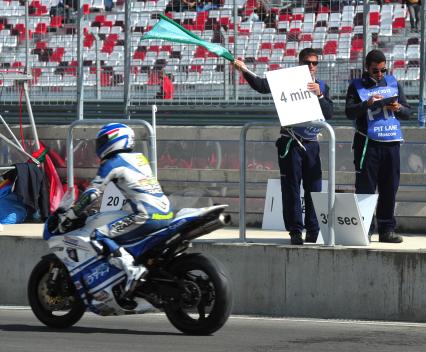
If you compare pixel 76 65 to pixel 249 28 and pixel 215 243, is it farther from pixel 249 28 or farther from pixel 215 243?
pixel 215 243

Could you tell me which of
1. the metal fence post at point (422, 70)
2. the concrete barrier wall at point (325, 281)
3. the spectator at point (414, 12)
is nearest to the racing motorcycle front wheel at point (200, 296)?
the concrete barrier wall at point (325, 281)

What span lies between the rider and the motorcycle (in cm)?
8

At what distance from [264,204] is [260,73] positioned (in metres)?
3.24

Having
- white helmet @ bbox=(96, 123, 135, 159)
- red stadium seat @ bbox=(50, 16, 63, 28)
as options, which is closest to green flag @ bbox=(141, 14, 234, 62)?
white helmet @ bbox=(96, 123, 135, 159)

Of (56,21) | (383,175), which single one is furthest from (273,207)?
(56,21)

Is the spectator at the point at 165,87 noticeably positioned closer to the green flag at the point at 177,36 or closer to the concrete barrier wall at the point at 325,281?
the green flag at the point at 177,36

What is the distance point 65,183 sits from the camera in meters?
14.2

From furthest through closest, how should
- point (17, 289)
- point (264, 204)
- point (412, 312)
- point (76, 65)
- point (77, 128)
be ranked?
point (76, 65)
point (77, 128)
point (264, 204)
point (17, 289)
point (412, 312)

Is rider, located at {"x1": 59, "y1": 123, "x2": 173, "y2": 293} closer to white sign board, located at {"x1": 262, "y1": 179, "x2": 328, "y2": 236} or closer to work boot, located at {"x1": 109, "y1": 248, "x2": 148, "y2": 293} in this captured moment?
work boot, located at {"x1": 109, "y1": 248, "x2": 148, "y2": 293}

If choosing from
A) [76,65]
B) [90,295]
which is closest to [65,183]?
Answer: [76,65]

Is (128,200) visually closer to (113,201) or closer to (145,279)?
(145,279)

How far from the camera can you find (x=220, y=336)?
932 cm

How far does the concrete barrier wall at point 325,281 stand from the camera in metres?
10.4

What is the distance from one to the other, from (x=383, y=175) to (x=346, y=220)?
80 cm
